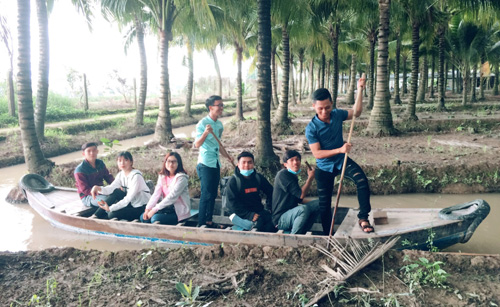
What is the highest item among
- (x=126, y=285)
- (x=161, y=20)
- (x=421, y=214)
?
(x=161, y=20)

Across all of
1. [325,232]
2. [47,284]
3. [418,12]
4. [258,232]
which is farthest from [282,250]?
[418,12]

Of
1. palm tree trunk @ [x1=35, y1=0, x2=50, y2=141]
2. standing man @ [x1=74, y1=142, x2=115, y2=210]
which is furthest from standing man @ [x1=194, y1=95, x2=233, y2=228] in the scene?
palm tree trunk @ [x1=35, y1=0, x2=50, y2=141]

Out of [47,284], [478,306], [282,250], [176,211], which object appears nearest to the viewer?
[478,306]

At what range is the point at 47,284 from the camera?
3.80m

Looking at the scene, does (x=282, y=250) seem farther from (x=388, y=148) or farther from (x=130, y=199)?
(x=388, y=148)

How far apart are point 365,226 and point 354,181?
59 centimetres

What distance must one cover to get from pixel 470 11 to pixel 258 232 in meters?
14.3

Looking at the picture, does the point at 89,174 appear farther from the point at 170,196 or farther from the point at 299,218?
the point at 299,218

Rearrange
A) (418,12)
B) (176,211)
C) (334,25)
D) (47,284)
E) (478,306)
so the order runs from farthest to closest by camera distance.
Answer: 1. (334,25)
2. (418,12)
3. (176,211)
4. (47,284)
5. (478,306)

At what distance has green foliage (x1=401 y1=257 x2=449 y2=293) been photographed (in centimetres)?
359

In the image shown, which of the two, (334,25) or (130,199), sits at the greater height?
(334,25)

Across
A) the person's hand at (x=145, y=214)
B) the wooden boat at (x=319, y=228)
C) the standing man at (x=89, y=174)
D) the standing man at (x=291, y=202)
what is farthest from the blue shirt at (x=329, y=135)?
the standing man at (x=89, y=174)

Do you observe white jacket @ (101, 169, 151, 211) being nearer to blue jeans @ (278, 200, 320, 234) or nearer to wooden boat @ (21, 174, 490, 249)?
wooden boat @ (21, 174, 490, 249)

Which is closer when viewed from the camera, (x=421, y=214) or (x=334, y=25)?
(x=421, y=214)
